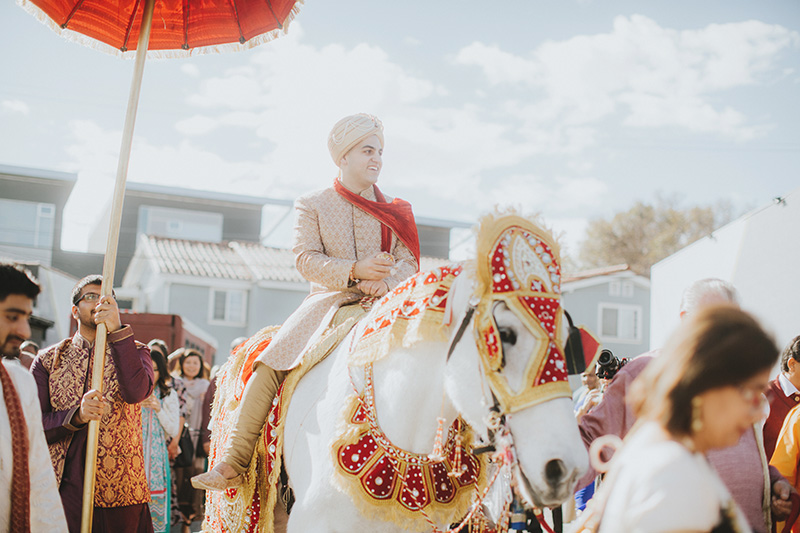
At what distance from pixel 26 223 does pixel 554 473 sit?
30.7 metres

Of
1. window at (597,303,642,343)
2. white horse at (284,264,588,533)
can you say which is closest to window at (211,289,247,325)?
window at (597,303,642,343)

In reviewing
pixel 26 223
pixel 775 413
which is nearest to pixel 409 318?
pixel 775 413

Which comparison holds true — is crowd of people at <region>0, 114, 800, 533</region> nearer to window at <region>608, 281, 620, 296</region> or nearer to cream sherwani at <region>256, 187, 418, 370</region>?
cream sherwani at <region>256, 187, 418, 370</region>

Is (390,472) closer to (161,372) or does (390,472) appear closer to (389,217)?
(389,217)

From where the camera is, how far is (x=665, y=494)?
64.3 inches

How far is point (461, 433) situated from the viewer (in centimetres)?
288

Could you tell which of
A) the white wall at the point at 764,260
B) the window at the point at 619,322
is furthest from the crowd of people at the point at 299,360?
the window at the point at 619,322

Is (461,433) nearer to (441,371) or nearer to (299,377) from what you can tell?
(441,371)

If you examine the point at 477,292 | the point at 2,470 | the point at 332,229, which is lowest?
the point at 2,470

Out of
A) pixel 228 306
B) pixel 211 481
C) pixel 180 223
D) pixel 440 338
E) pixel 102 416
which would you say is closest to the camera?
pixel 440 338

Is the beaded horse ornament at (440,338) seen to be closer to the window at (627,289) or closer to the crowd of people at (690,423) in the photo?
the crowd of people at (690,423)

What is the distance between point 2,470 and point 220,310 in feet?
84.4

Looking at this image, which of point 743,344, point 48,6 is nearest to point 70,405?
point 48,6

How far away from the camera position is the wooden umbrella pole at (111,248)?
11.8 ft
